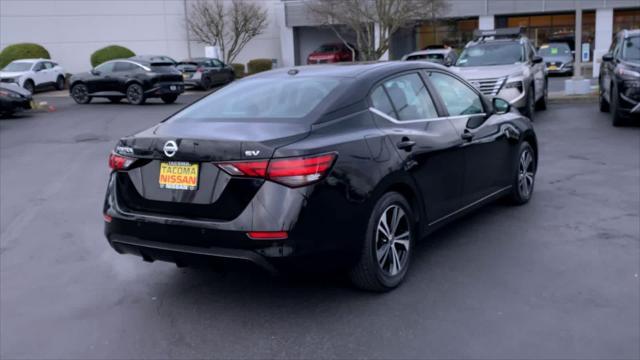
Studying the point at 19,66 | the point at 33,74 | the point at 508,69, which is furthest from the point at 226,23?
the point at 508,69

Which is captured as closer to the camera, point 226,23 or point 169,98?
point 169,98

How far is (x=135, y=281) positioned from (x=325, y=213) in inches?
75.7

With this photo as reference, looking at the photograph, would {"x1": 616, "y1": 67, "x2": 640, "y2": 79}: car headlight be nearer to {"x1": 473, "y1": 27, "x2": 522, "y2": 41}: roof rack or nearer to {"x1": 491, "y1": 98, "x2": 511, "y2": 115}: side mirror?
{"x1": 473, "y1": 27, "x2": 522, "y2": 41}: roof rack

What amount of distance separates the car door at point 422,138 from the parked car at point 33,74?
28.3 meters

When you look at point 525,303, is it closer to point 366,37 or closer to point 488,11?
point 366,37

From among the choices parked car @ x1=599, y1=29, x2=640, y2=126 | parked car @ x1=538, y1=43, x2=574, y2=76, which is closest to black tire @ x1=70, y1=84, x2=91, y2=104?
parked car @ x1=599, y1=29, x2=640, y2=126

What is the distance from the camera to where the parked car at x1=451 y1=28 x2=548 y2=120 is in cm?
1427

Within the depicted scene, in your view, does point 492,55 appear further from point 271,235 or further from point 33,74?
point 33,74

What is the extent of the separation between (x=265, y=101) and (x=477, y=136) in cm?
209

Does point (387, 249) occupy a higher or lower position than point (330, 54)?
lower

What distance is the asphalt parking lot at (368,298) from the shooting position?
14.1ft

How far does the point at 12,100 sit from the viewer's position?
67.4 ft

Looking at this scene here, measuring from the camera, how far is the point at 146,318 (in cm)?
480

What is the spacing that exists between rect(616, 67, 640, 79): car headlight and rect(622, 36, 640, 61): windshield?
690mm
